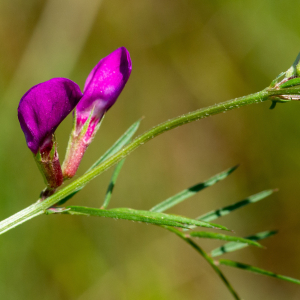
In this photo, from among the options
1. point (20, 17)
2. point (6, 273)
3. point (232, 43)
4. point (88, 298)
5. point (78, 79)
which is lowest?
point (88, 298)

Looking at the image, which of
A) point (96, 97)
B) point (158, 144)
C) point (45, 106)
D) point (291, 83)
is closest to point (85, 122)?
point (96, 97)

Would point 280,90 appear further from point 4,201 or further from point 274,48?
point 274,48

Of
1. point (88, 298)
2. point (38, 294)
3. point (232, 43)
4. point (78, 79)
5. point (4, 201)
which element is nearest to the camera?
point (4, 201)

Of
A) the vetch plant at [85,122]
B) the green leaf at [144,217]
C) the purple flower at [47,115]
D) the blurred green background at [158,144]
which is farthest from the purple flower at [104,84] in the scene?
the blurred green background at [158,144]

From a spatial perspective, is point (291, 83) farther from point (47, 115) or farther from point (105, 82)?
point (47, 115)

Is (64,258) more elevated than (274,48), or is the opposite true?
(274,48)

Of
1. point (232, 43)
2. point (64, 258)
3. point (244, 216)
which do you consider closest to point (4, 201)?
point (64, 258)
